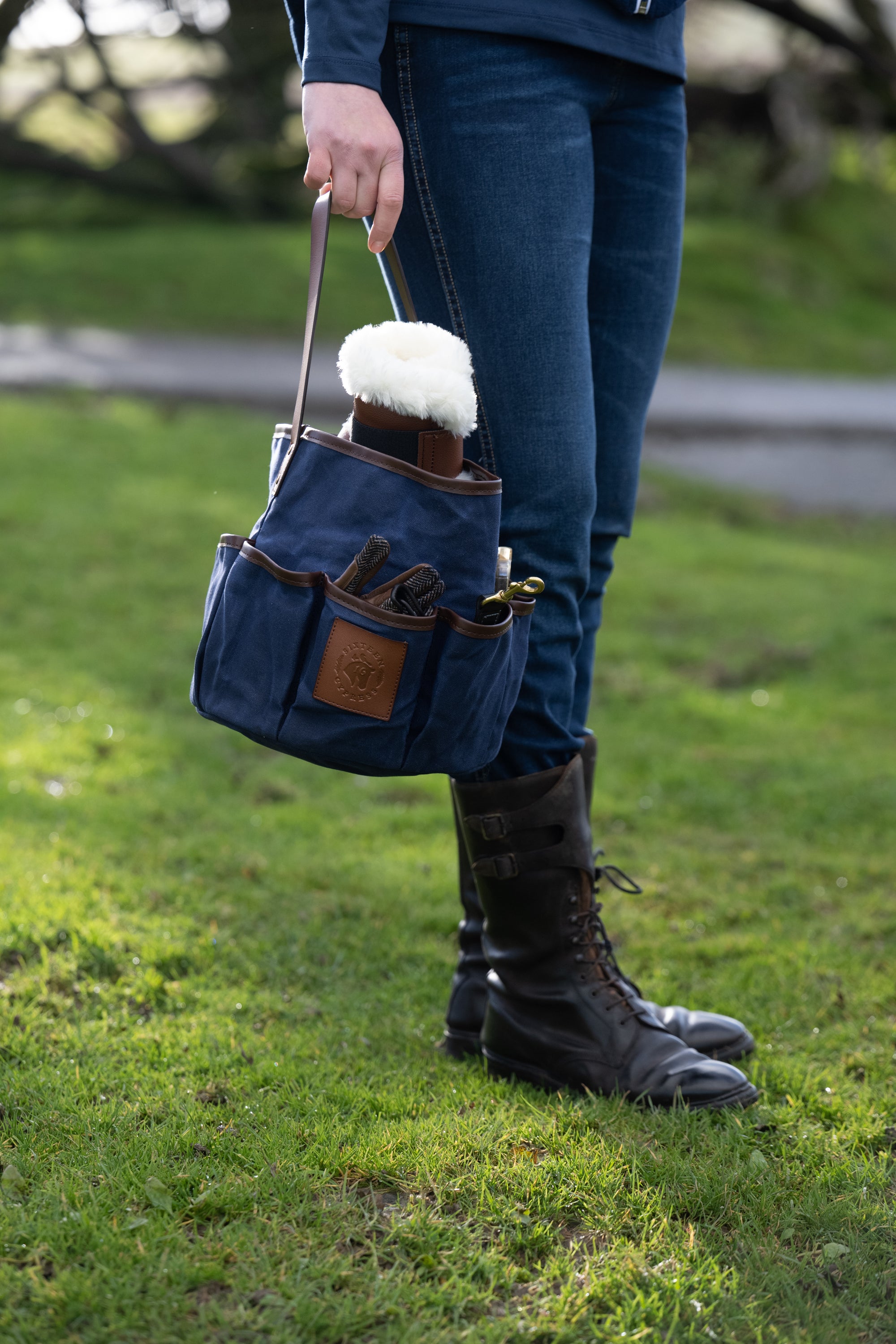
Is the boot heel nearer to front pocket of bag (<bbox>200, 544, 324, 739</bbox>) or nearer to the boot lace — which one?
the boot lace

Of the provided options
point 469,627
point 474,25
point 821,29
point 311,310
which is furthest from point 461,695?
point 821,29

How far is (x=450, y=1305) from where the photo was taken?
136cm

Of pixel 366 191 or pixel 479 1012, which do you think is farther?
pixel 479 1012

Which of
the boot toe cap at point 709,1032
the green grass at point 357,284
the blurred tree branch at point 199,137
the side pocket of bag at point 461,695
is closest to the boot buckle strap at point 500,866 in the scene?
the side pocket of bag at point 461,695

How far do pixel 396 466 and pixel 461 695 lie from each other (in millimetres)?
293

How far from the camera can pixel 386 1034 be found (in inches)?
81.0

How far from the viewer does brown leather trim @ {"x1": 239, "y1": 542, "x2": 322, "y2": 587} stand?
4.92 feet

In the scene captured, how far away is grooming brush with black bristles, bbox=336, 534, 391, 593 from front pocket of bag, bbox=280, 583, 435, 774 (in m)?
0.02

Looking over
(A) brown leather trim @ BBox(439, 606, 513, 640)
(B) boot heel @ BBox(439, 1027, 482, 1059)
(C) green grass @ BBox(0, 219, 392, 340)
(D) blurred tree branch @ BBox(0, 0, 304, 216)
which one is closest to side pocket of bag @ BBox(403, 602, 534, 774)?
(A) brown leather trim @ BBox(439, 606, 513, 640)

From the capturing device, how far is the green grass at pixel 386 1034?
1377 millimetres

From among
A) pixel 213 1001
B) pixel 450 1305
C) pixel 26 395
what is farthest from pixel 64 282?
pixel 450 1305

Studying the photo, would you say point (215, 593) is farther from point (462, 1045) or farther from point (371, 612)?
point (462, 1045)

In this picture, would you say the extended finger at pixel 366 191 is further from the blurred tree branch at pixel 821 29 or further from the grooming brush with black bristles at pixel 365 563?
the blurred tree branch at pixel 821 29

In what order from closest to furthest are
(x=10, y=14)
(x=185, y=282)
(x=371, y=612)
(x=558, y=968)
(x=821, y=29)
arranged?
(x=371, y=612)
(x=558, y=968)
(x=10, y=14)
(x=821, y=29)
(x=185, y=282)
